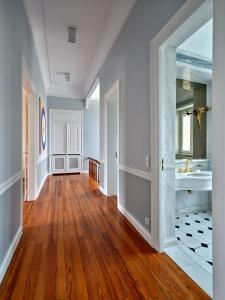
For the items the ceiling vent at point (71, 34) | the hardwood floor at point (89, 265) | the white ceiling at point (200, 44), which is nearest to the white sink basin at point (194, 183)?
the hardwood floor at point (89, 265)

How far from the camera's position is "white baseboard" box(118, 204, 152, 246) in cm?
203

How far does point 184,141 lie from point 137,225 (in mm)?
1694

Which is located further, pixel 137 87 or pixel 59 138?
pixel 59 138

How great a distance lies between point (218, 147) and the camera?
1107mm

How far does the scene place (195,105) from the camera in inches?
120

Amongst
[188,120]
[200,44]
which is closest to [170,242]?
[188,120]

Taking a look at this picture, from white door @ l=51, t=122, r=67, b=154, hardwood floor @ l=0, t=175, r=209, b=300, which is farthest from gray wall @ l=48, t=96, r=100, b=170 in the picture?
hardwood floor @ l=0, t=175, r=209, b=300

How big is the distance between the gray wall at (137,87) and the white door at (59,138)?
13.6ft

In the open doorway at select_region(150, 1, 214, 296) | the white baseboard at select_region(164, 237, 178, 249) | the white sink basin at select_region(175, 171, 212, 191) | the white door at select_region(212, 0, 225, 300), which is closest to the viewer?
the white door at select_region(212, 0, 225, 300)

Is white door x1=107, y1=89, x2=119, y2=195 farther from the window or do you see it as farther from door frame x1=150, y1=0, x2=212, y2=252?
door frame x1=150, y1=0, x2=212, y2=252

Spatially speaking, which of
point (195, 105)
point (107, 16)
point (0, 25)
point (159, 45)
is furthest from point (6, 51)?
point (195, 105)

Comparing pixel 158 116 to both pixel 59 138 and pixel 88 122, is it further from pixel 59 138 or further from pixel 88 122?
pixel 88 122

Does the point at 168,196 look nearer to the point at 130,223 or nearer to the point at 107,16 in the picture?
the point at 130,223

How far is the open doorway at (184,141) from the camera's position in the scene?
1.63 m
